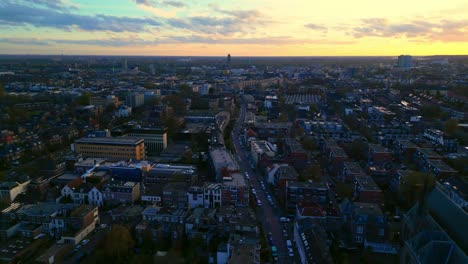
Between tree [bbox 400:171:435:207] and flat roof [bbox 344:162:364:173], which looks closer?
→ tree [bbox 400:171:435:207]

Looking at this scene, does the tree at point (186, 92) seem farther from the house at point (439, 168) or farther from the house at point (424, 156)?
the house at point (439, 168)

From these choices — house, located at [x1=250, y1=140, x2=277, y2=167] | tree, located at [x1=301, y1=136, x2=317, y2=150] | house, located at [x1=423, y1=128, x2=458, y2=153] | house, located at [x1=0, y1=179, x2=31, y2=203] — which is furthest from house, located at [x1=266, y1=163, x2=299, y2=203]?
house, located at [x1=423, y1=128, x2=458, y2=153]

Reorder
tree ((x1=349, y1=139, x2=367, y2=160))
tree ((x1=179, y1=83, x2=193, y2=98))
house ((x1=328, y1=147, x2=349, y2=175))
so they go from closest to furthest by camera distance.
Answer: house ((x1=328, y1=147, x2=349, y2=175))
tree ((x1=349, y1=139, x2=367, y2=160))
tree ((x1=179, y1=83, x2=193, y2=98))

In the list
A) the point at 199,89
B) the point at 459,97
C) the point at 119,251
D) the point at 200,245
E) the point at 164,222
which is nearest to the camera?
the point at 119,251

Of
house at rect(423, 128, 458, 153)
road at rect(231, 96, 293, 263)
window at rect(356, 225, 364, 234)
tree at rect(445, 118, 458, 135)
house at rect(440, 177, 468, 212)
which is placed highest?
tree at rect(445, 118, 458, 135)

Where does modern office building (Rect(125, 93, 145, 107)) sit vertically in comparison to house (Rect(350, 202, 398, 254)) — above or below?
above

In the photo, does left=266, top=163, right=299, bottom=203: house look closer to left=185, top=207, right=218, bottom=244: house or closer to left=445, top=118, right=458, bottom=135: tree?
left=185, top=207, right=218, bottom=244: house

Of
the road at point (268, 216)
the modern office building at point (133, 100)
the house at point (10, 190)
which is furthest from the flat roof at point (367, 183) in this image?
the modern office building at point (133, 100)

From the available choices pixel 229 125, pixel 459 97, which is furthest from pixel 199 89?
pixel 459 97

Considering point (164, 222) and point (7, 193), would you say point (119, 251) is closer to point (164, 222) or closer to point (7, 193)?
point (164, 222)
